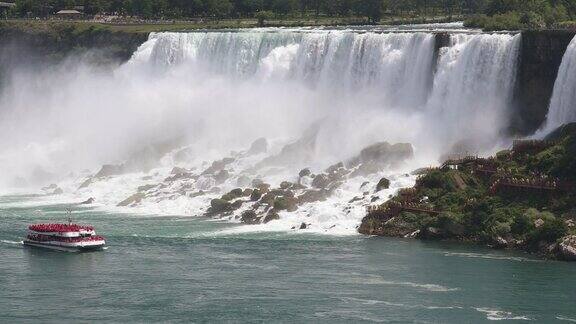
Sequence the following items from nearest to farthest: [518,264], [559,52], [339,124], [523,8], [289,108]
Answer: [518,264] < [559,52] < [339,124] < [289,108] < [523,8]

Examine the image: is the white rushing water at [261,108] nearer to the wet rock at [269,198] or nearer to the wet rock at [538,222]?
the wet rock at [269,198]

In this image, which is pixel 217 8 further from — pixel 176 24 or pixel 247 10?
pixel 176 24

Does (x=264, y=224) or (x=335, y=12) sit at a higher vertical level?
(x=335, y=12)

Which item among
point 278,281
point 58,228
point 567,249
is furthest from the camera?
point 58,228

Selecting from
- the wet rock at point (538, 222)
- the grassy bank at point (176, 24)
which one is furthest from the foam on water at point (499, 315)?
the grassy bank at point (176, 24)

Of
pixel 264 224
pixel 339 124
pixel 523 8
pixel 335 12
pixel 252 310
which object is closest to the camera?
pixel 252 310

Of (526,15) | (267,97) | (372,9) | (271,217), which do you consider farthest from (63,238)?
(372,9)

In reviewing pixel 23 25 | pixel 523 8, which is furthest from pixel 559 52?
pixel 23 25

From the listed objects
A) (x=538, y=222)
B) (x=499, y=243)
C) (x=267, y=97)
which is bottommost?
(x=499, y=243)

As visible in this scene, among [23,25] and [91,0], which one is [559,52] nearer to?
[23,25]
